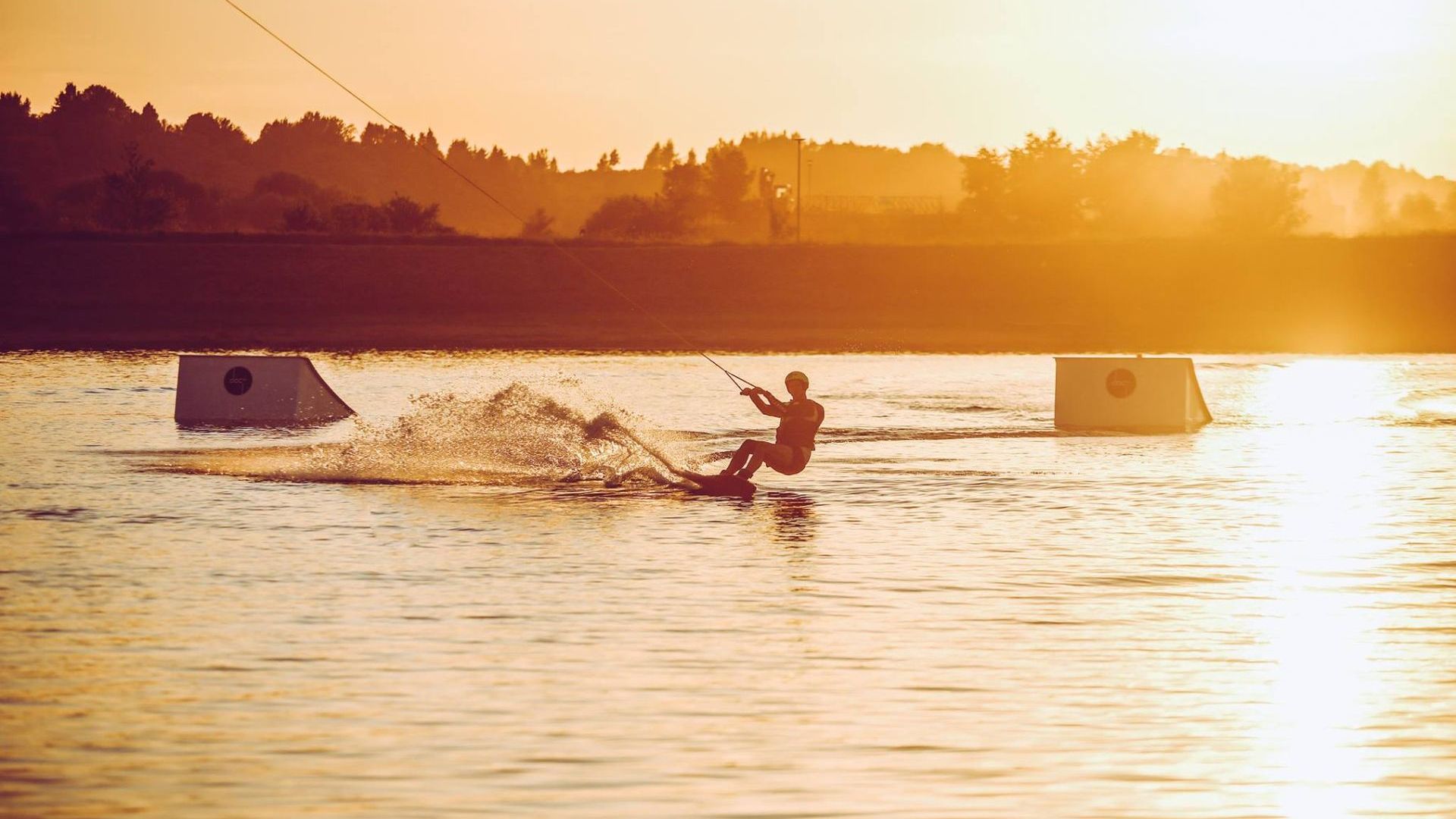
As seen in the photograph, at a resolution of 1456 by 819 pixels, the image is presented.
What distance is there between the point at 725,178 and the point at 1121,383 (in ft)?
378

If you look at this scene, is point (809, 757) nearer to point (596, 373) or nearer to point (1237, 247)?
point (596, 373)

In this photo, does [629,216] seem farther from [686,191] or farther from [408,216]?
[408,216]

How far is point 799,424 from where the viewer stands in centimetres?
1777

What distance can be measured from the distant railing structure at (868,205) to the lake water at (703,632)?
123 m

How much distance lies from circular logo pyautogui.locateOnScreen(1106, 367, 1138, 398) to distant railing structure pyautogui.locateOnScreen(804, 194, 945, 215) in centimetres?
11379

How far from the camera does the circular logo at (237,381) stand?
27438 millimetres

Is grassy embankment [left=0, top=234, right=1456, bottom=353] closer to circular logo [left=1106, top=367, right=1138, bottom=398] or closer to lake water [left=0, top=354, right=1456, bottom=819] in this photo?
circular logo [left=1106, top=367, right=1138, bottom=398]

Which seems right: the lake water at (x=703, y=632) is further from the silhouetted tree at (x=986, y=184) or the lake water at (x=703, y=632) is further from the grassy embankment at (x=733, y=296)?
the silhouetted tree at (x=986, y=184)

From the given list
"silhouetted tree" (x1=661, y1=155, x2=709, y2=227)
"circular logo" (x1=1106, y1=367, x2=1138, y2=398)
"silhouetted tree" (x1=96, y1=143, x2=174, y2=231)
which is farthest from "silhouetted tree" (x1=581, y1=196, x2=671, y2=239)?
"circular logo" (x1=1106, y1=367, x2=1138, y2=398)

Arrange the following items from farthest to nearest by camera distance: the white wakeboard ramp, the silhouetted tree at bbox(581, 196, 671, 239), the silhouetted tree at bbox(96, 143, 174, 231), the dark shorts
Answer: the silhouetted tree at bbox(581, 196, 671, 239) < the silhouetted tree at bbox(96, 143, 174, 231) < the white wakeboard ramp < the dark shorts

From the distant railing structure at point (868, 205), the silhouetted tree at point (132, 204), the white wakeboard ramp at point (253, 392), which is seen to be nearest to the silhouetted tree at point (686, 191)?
the distant railing structure at point (868, 205)

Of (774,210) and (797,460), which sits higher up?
(774,210)

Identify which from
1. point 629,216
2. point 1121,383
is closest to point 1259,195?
Answer: point 629,216

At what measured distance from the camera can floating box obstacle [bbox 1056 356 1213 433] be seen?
27.2 metres
